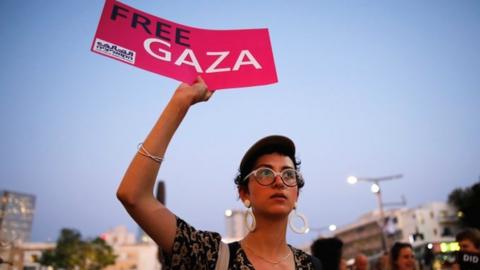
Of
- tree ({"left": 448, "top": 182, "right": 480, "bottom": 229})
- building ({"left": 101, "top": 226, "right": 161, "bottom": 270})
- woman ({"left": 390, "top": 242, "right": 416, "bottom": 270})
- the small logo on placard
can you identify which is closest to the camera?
the small logo on placard

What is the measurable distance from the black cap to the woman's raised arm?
63cm

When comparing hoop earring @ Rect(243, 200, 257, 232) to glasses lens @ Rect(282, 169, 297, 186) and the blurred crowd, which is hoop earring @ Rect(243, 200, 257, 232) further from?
the blurred crowd

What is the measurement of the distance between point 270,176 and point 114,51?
117 cm

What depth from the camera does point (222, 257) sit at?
6.73ft

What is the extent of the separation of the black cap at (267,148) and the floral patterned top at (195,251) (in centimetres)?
53

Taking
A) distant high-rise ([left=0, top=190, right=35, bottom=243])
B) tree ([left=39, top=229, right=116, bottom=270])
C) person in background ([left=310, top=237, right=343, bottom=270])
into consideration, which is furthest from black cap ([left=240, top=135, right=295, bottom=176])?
tree ([left=39, top=229, right=116, bottom=270])

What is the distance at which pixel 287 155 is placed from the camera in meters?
2.47

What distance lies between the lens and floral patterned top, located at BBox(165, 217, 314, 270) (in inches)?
74.5

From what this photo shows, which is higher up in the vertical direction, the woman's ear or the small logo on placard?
the small logo on placard

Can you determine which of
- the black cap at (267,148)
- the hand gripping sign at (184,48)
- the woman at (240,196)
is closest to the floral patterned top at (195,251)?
the woman at (240,196)

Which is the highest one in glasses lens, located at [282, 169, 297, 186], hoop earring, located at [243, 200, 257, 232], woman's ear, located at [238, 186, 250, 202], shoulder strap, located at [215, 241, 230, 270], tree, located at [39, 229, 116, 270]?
glasses lens, located at [282, 169, 297, 186]

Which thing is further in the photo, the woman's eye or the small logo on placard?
the woman's eye

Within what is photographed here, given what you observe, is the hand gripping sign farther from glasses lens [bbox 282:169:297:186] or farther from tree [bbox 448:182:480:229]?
tree [bbox 448:182:480:229]

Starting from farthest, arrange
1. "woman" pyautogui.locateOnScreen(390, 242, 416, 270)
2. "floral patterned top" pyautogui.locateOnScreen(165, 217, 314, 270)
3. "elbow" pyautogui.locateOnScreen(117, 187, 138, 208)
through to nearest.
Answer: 1. "woman" pyautogui.locateOnScreen(390, 242, 416, 270)
2. "floral patterned top" pyautogui.locateOnScreen(165, 217, 314, 270)
3. "elbow" pyautogui.locateOnScreen(117, 187, 138, 208)
